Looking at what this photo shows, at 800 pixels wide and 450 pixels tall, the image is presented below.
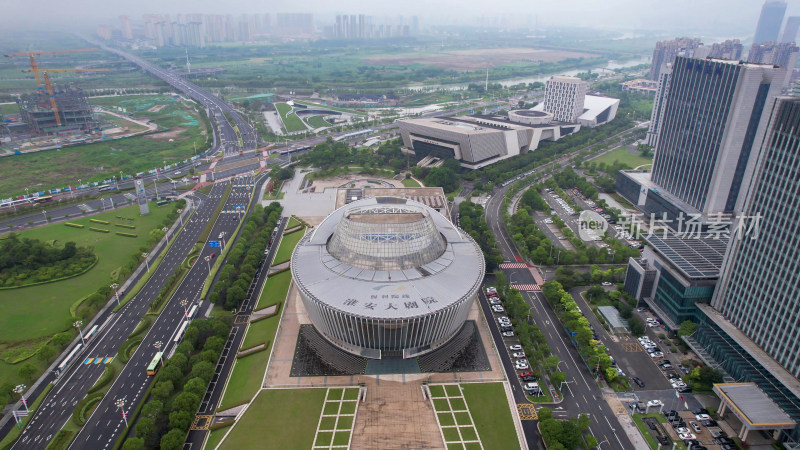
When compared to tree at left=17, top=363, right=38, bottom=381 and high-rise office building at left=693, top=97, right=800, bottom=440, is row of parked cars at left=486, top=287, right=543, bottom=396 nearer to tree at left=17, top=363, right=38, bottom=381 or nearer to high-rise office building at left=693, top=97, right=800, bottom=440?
high-rise office building at left=693, top=97, right=800, bottom=440

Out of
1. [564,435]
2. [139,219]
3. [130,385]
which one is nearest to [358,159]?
[139,219]

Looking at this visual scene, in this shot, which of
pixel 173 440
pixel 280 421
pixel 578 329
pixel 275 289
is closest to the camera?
pixel 173 440

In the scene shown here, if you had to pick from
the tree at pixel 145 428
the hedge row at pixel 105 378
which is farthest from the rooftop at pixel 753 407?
the hedge row at pixel 105 378

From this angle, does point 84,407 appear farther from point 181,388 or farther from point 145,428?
point 145,428

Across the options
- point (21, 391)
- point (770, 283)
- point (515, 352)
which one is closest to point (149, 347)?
point (21, 391)

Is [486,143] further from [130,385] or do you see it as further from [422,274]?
[130,385]

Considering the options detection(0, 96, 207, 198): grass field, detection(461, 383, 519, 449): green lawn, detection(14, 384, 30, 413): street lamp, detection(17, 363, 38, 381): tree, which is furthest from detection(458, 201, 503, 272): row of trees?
detection(0, 96, 207, 198): grass field
